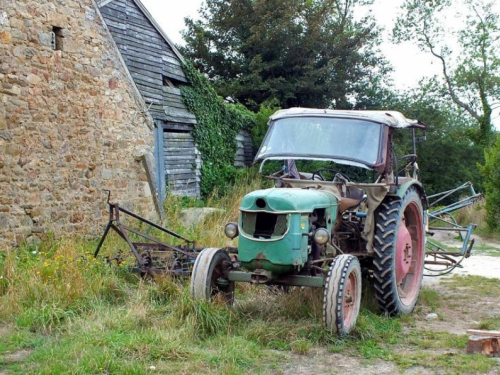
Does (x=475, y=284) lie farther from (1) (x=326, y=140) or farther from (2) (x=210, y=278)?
(2) (x=210, y=278)

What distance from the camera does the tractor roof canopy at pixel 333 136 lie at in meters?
7.00

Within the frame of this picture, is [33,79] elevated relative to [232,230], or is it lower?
elevated

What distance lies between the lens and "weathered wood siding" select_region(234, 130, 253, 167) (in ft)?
57.2

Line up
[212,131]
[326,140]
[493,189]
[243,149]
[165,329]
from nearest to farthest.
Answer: [165,329] → [326,140] → [212,131] → [493,189] → [243,149]

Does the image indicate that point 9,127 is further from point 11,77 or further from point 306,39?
point 306,39

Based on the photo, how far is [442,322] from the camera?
6926 millimetres

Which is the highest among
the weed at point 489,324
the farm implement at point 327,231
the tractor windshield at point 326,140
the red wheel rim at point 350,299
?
the tractor windshield at point 326,140

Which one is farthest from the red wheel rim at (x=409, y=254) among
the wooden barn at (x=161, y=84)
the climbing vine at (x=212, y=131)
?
the climbing vine at (x=212, y=131)

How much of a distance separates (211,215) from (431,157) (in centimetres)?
1979

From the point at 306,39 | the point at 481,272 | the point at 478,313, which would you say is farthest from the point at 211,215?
the point at 306,39

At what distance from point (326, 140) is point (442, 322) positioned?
2.36 metres

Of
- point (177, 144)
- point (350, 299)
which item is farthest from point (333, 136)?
point (177, 144)

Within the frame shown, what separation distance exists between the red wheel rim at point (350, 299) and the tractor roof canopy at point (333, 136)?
54.0 inches

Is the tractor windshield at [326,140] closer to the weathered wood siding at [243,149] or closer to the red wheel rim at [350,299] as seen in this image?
the red wheel rim at [350,299]
